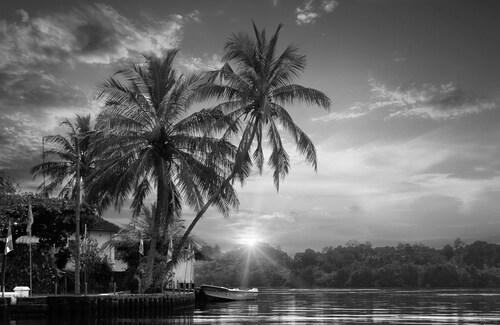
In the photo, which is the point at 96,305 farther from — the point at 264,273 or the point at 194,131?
the point at 264,273

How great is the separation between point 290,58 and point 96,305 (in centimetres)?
1743

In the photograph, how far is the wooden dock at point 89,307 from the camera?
30.6m

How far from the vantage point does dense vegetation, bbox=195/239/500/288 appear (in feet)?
408

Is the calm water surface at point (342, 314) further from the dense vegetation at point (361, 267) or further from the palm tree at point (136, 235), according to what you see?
the dense vegetation at point (361, 267)

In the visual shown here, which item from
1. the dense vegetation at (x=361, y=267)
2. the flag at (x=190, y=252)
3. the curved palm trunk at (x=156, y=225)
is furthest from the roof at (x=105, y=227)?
the dense vegetation at (x=361, y=267)

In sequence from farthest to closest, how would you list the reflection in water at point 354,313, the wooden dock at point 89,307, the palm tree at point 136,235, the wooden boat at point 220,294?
the wooden boat at point 220,294 < the palm tree at point 136,235 < the wooden dock at point 89,307 < the reflection in water at point 354,313

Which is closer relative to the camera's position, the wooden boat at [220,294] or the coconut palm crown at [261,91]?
the coconut palm crown at [261,91]

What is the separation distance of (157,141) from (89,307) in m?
10.1

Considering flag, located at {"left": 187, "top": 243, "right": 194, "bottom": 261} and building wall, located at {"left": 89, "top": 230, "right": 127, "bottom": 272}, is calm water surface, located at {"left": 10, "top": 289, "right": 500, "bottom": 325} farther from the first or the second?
building wall, located at {"left": 89, "top": 230, "right": 127, "bottom": 272}

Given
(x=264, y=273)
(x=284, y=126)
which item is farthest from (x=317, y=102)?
(x=264, y=273)

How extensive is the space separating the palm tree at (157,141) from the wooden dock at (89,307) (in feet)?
9.27

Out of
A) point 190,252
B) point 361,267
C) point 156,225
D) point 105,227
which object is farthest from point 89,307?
point 361,267

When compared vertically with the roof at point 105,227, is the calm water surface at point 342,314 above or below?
below

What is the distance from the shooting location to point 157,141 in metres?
35.7
